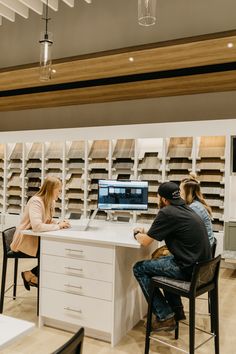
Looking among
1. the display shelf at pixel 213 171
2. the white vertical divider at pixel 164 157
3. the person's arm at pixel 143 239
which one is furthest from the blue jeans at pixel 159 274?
the white vertical divider at pixel 164 157

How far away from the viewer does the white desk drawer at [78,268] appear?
311cm

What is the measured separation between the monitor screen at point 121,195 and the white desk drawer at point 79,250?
0.79m

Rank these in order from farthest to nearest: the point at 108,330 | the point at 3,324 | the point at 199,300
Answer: the point at 199,300, the point at 108,330, the point at 3,324

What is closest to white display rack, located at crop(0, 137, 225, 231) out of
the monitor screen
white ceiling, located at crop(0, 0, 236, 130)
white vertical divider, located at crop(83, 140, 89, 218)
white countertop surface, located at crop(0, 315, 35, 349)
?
white vertical divider, located at crop(83, 140, 89, 218)

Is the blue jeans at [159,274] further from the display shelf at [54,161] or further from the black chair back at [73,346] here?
the display shelf at [54,161]

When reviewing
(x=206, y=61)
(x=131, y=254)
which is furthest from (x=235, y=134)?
(x=131, y=254)

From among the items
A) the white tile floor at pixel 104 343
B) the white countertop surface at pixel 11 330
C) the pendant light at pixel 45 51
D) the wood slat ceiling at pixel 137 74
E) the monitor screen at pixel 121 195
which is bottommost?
the white tile floor at pixel 104 343

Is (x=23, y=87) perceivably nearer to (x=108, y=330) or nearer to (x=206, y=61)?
(x=206, y=61)

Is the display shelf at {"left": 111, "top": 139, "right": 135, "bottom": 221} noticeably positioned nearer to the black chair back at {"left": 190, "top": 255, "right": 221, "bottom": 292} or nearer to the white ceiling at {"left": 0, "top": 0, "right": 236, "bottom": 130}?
the white ceiling at {"left": 0, "top": 0, "right": 236, "bottom": 130}

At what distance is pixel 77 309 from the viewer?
3.23 metres

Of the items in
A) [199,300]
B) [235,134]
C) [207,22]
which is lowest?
[199,300]

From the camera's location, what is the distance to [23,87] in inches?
285

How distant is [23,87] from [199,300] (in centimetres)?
530

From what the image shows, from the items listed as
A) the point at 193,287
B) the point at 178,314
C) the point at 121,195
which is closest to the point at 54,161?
the point at 121,195
